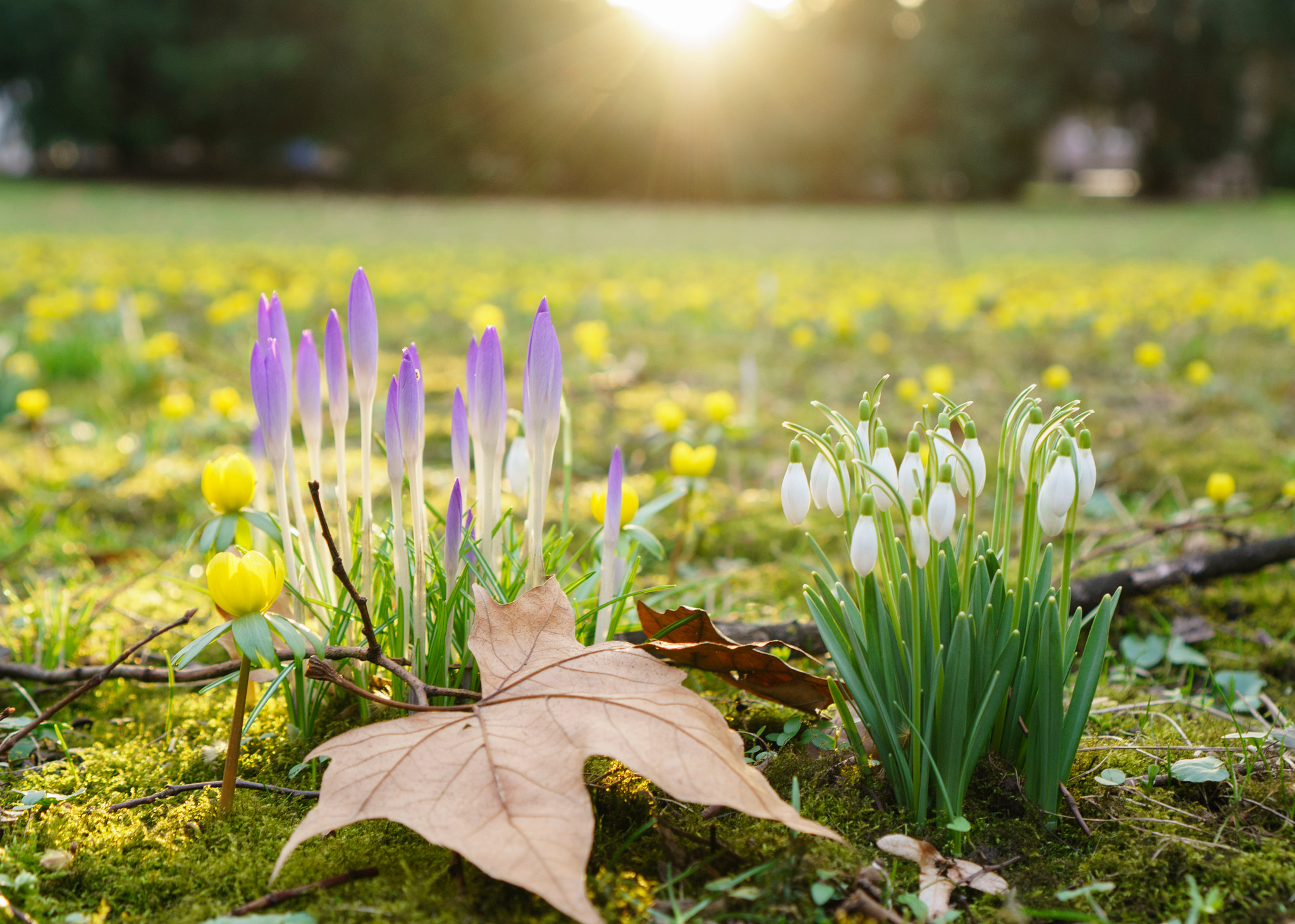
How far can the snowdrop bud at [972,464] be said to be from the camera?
1.12 metres

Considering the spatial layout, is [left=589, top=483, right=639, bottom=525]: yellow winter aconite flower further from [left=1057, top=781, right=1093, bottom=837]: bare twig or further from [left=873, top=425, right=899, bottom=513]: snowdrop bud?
[left=1057, top=781, right=1093, bottom=837]: bare twig

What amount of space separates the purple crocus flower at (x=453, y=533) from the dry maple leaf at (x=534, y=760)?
3.0 inches

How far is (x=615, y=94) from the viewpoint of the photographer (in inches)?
1026

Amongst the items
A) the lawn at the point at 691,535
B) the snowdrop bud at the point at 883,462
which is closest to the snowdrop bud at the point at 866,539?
the snowdrop bud at the point at 883,462

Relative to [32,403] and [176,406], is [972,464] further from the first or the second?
[32,403]

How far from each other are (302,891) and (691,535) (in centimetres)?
159

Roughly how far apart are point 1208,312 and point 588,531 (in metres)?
4.71

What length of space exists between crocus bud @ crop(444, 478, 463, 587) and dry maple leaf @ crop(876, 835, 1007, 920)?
661mm

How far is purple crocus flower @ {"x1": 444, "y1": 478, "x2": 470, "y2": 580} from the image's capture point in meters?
1.17

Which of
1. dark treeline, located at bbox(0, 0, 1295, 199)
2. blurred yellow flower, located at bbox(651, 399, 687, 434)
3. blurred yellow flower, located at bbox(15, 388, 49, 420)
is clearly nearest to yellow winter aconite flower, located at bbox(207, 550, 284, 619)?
blurred yellow flower, located at bbox(651, 399, 687, 434)

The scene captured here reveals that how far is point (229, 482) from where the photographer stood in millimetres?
1333

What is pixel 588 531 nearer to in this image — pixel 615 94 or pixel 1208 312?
pixel 1208 312

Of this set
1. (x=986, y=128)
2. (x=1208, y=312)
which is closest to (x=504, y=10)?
(x=986, y=128)

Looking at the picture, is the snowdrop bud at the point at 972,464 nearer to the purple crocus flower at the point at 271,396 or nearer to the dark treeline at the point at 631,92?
the purple crocus flower at the point at 271,396
